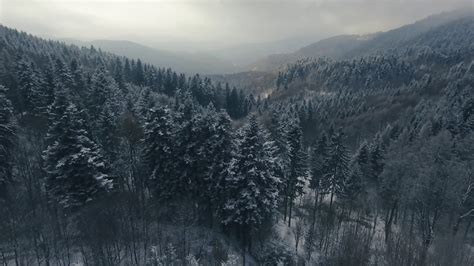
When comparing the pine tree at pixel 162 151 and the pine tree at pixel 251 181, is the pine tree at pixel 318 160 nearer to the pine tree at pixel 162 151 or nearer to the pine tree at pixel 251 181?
the pine tree at pixel 251 181

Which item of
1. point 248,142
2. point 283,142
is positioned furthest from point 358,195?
point 248,142

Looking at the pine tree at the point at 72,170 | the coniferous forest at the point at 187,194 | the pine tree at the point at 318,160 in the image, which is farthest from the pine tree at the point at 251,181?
the pine tree at the point at 318,160

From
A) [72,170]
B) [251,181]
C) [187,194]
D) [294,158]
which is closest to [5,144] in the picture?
[72,170]

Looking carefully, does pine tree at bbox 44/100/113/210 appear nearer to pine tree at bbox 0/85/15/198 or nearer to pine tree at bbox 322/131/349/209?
pine tree at bbox 0/85/15/198

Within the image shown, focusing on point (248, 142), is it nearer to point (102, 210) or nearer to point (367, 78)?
point (102, 210)

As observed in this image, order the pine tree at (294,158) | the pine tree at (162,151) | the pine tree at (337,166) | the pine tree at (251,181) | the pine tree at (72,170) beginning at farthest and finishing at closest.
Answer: the pine tree at (337,166)
the pine tree at (294,158)
the pine tree at (162,151)
the pine tree at (251,181)
the pine tree at (72,170)
